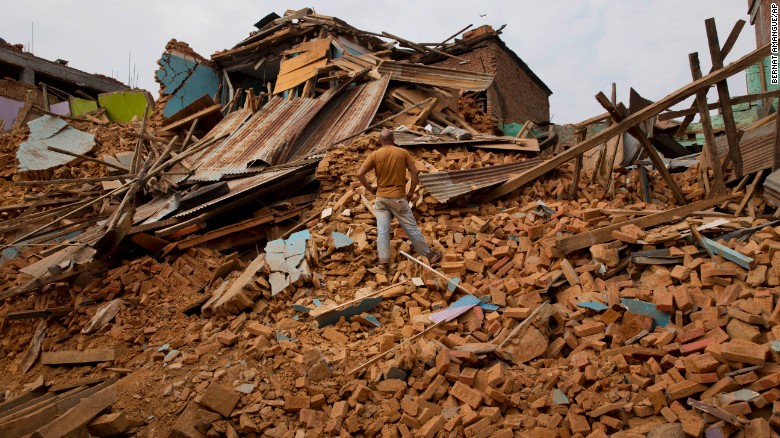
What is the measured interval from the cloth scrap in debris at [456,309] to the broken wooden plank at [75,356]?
3.56 meters

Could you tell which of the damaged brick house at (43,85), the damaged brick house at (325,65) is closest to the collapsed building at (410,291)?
the damaged brick house at (325,65)

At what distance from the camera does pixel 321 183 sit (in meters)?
7.60

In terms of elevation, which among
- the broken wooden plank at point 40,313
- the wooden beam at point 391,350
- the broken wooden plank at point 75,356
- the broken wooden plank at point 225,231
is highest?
the broken wooden plank at point 225,231

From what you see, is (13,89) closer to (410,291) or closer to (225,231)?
(225,231)

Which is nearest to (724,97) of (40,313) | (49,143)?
(40,313)

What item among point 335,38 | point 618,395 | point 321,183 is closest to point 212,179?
point 321,183

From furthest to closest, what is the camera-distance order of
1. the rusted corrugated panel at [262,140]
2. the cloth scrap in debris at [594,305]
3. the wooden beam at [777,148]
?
the rusted corrugated panel at [262,140] → the wooden beam at [777,148] → the cloth scrap in debris at [594,305]

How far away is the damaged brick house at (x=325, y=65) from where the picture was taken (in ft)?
36.7

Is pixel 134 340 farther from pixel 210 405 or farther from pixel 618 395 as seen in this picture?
pixel 618 395

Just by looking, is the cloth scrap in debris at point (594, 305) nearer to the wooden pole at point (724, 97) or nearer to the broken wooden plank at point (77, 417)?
the wooden pole at point (724, 97)

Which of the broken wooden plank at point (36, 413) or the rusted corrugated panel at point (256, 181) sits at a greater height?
the rusted corrugated panel at point (256, 181)

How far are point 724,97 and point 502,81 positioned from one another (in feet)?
A: 27.0

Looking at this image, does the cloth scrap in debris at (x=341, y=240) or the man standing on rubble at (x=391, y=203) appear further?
the cloth scrap in debris at (x=341, y=240)

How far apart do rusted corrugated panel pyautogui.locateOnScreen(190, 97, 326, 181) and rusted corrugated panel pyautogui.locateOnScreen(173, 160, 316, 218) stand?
0.39m
